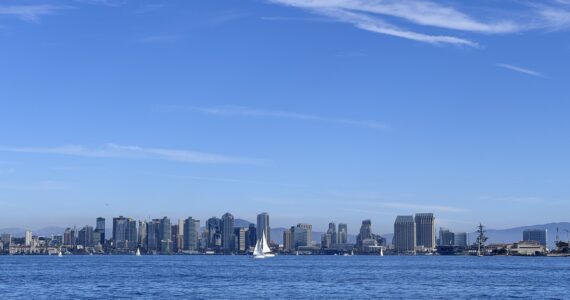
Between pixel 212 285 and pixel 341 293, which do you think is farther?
pixel 212 285

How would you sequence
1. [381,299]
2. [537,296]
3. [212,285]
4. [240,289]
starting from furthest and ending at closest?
[212,285]
[240,289]
[537,296]
[381,299]

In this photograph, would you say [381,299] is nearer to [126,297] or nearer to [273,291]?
[273,291]

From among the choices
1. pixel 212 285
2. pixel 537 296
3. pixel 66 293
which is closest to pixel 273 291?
pixel 212 285

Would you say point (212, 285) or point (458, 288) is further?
point (212, 285)

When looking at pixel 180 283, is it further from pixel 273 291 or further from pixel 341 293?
pixel 341 293

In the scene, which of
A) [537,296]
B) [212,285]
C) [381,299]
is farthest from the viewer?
[212,285]

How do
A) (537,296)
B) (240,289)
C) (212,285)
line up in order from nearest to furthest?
1. (537,296)
2. (240,289)
3. (212,285)

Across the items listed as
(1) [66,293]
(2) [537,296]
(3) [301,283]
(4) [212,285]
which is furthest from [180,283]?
(2) [537,296]

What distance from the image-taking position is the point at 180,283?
6053 inches

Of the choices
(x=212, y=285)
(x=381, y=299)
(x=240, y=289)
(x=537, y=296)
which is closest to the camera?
(x=381, y=299)

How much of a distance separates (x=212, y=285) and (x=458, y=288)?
4132cm

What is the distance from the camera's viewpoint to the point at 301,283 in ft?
494

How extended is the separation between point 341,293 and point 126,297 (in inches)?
1208

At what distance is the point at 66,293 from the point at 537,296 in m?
68.5
